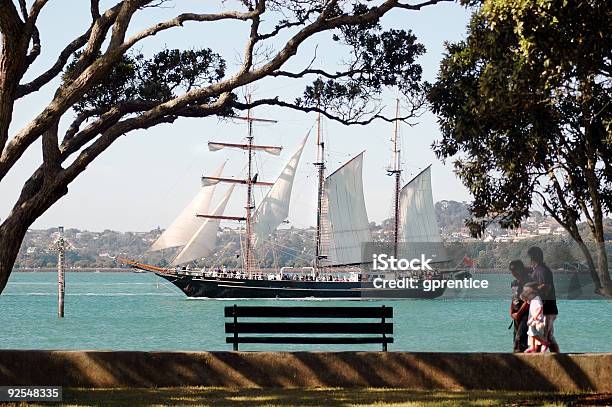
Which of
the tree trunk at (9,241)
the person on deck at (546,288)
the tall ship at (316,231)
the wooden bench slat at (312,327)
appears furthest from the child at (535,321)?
the tall ship at (316,231)

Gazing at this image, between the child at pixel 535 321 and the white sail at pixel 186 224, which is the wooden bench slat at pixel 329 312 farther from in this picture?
the white sail at pixel 186 224

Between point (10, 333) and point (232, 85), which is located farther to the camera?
point (10, 333)

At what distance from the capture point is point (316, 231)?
253 feet

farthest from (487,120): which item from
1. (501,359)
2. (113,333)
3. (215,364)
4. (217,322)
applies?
(217,322)

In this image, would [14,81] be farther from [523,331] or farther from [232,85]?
[523,331]

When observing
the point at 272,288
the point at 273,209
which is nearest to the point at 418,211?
the point at 273,209

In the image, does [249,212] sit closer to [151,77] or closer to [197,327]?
[197,327]

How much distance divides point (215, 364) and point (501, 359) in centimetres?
297

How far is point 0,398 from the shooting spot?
10.2 metres

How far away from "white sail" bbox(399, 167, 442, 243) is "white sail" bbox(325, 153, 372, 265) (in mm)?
3704

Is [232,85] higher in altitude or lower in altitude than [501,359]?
higher

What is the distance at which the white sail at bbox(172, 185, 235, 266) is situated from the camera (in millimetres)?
77500

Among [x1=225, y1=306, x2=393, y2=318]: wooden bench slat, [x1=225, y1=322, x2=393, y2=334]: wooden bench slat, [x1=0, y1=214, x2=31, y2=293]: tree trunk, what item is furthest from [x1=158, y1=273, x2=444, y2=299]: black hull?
[x1=0, y1=214, x2=31, y2=293]: tree trunk

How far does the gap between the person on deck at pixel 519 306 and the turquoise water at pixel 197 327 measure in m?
12.8
